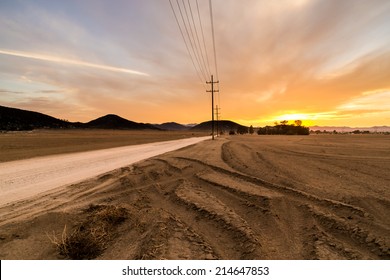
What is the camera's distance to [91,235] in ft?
15.1

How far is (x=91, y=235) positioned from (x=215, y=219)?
2.52m

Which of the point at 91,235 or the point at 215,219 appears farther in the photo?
the point at 215,219

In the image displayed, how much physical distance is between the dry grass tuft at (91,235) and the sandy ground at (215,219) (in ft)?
0.10

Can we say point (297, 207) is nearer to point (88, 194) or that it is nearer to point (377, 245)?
point (377, 245)

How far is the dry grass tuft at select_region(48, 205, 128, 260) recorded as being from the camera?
164 inches

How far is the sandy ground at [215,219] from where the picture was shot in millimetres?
4191

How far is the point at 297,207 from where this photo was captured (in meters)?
6.01

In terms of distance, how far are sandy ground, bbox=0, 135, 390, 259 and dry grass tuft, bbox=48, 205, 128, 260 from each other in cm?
3

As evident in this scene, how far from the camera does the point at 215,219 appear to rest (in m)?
5.48

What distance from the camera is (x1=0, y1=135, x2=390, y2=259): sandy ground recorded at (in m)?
4.19
